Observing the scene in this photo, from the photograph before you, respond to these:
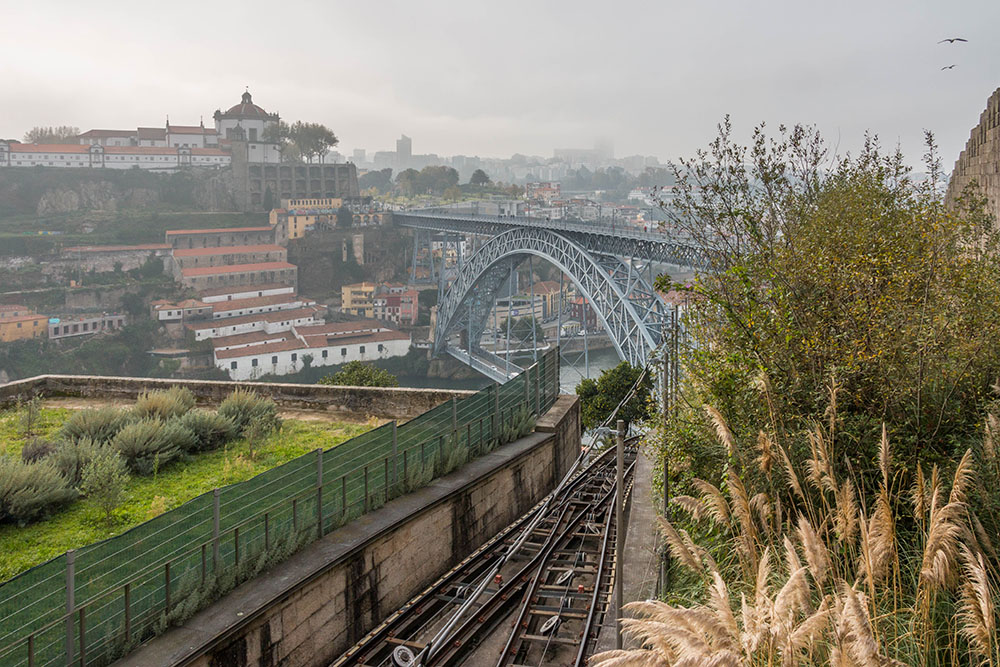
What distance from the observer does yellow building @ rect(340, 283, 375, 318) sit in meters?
53.8

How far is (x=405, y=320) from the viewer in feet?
169

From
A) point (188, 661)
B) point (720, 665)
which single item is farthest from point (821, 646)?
point (188, 661)

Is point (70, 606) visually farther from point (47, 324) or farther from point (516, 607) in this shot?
point (47, 324)

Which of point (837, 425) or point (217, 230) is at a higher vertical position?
point (217, 230)

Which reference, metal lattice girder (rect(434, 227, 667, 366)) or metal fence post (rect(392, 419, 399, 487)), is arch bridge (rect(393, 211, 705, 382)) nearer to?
metal lattice girder (rect(434, 227, 667, 366))

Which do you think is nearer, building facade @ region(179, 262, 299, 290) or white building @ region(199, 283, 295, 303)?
white building @ region(199, 283, 295, 303)

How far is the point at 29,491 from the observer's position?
5.40m

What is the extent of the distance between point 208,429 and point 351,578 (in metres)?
2.82

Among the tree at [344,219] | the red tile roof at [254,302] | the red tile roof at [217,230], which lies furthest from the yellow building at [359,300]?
the red tile roof at [217,230]

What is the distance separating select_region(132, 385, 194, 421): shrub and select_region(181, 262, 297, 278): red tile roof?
47.0 metres

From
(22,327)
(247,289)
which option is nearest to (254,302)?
(247,289)

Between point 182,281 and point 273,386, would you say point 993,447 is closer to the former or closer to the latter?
point 273,386

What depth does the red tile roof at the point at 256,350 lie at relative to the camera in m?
43.2

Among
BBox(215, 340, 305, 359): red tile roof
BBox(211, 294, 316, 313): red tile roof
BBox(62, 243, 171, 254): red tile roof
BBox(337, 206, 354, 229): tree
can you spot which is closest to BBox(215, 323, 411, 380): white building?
BBox(215, 340, 305, 359): red tile roof
